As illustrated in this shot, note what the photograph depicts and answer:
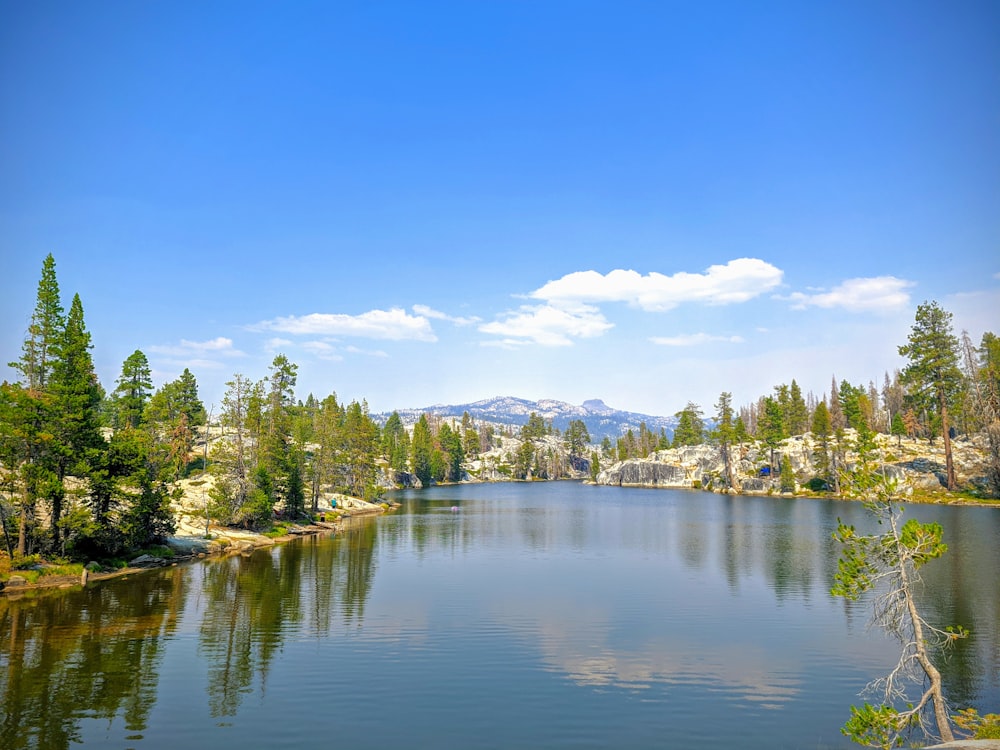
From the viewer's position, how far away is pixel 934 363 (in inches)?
4277

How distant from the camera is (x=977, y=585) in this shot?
143ft

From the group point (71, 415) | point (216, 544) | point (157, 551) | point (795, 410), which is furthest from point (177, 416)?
point (795, 410)

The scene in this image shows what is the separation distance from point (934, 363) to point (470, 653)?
113 m

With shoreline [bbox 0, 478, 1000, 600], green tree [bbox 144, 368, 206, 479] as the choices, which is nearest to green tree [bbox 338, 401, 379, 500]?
shoreline [bbox 0, 478, 1000, 600]

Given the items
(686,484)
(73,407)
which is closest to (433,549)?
(73,407)

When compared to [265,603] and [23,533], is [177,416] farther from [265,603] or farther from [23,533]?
[265,603]

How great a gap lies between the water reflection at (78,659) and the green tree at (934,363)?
12179 centimetres

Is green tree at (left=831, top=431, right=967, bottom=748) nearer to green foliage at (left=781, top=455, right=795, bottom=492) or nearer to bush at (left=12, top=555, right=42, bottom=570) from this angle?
bush at (left=12, top=555, right=42, bottom=570)

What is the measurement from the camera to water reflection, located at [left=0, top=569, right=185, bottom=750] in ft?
75.9

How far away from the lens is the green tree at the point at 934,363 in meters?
108

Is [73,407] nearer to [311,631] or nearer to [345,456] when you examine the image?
[311,631]

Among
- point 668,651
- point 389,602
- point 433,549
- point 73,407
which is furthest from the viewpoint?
point 433,549

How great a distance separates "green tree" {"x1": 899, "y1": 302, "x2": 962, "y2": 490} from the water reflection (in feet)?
400

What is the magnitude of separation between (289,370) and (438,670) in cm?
8058
